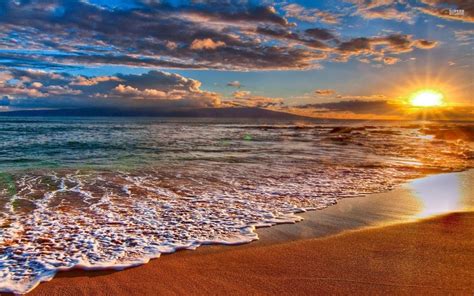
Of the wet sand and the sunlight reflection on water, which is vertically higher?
the sunlight reflection on water

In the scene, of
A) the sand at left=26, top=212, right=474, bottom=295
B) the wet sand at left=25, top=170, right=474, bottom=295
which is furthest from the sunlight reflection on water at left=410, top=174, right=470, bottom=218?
the sand at left=26, top=212, right=474, bottom=295

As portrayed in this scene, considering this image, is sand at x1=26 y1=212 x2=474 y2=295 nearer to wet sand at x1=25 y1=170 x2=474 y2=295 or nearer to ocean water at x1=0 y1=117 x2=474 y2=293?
wet sand at x1=25 y1=170 x2=474 y2=295

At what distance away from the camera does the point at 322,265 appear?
473 cm

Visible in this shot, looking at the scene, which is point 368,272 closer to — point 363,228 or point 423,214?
point 363,228

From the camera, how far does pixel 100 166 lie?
15.1m

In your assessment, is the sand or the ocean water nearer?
the sand

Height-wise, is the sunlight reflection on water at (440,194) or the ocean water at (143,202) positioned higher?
the sunlight reflection on water at (440,194)

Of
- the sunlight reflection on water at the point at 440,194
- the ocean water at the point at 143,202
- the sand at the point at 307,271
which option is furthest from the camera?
the sunlight reflection on water at the point at 440,194

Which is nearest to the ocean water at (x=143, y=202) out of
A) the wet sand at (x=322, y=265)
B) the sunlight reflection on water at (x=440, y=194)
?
the wet sand at (x=322, y=265)

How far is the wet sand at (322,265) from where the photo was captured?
4113 mm

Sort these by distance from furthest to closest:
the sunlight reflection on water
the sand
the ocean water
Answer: the sunlight reflection on water
the ocean water
the sand

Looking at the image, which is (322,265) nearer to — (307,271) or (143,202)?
(307,271)

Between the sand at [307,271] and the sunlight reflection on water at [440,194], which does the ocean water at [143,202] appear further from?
the sunlight reflection on water at [440,194]

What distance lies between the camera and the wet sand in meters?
4.11
